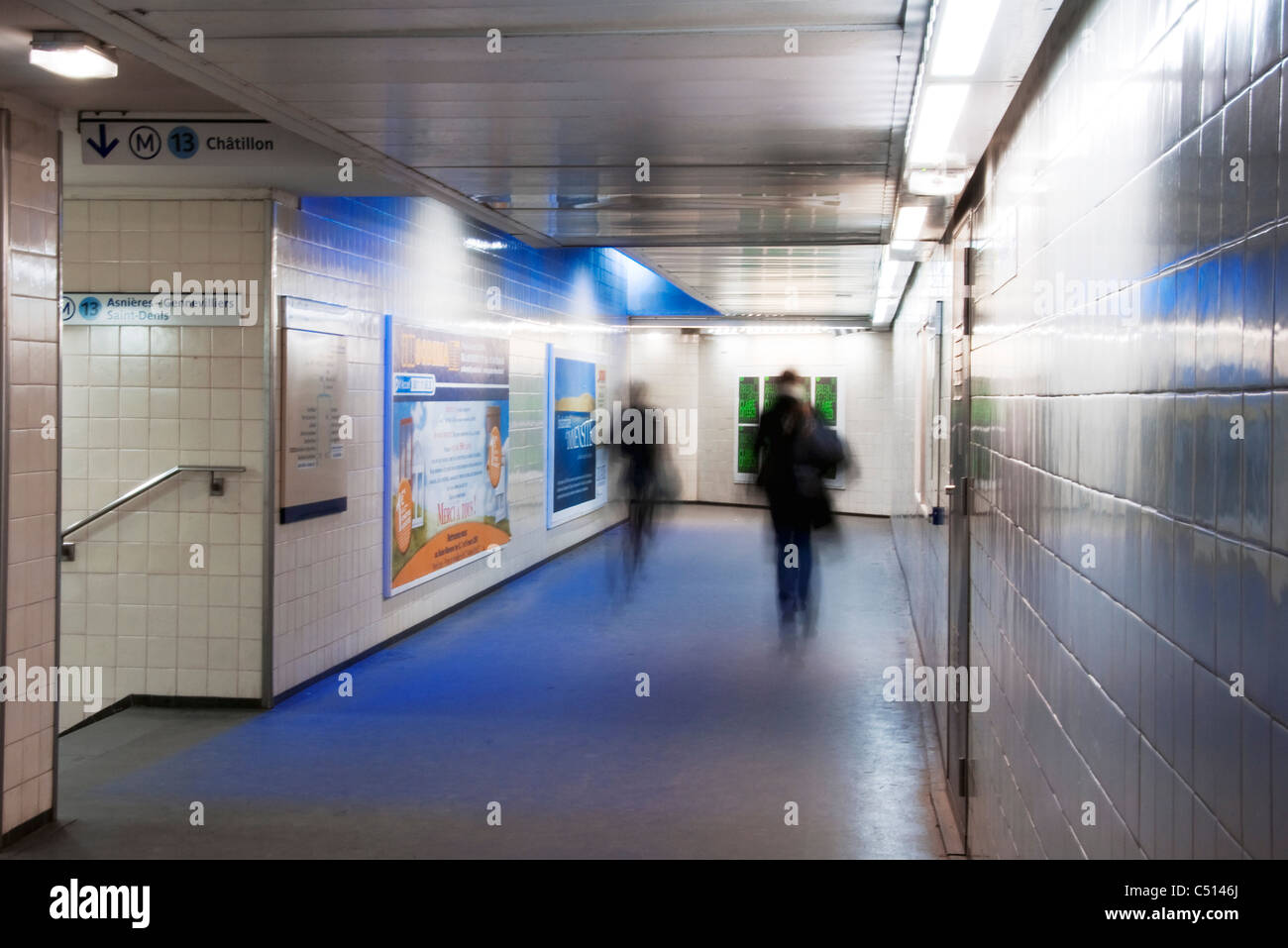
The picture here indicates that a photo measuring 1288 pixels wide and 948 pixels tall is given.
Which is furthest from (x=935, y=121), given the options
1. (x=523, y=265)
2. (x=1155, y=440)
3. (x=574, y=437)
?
(x=574, y=437)

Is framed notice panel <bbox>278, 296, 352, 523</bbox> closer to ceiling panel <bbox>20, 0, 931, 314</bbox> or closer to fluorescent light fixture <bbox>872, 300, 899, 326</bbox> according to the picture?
ceiling panel <bbox>20, 0, 931, 314</bbox>

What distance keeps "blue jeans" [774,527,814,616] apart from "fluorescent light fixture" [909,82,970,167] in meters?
4.38

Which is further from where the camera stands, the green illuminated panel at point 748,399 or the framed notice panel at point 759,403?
the green illuminated panel at point 748,399

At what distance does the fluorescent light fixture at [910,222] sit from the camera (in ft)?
18.5

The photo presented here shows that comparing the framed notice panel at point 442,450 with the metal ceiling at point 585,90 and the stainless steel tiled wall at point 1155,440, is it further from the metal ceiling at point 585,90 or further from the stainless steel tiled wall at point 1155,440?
the stainless steel tiled wall at point 1155,440

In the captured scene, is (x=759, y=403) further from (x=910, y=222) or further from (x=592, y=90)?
(x=592, y=90)

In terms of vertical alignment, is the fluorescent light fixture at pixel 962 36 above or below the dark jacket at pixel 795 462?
above

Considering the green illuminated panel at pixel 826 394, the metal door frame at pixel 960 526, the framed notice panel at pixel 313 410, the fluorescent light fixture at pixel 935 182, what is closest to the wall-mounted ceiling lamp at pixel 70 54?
the framed notice panel at pixel 313 410

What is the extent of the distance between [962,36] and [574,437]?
35.1 feet

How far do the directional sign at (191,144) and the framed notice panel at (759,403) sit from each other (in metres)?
13.1

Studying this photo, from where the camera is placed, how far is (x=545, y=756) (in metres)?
5.59

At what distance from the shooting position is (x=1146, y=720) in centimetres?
178

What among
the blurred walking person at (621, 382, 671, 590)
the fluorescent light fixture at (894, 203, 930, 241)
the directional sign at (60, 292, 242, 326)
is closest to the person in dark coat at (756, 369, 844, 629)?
the fluorescent light fixture at (894, 203, 930, 241)
